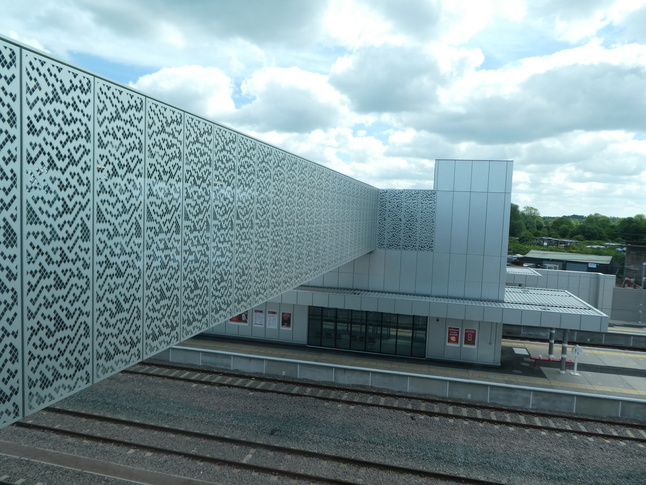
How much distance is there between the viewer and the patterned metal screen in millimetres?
5016

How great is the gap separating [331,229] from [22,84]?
38.3 ft

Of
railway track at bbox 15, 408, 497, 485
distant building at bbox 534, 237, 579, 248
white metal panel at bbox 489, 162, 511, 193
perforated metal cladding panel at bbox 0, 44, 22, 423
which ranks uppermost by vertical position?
white metal panel at bbox 489, 162, 511, 193

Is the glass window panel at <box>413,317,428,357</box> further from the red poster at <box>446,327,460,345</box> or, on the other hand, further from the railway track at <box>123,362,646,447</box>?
the railway track at <box>123,362,646,447</box>

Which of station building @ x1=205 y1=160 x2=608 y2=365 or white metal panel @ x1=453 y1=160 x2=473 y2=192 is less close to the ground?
white metal panel @ x1=453 y1=160 x2=473 y2=192

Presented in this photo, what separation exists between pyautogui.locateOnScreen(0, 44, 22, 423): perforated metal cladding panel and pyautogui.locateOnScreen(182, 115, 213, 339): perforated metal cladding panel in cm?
317

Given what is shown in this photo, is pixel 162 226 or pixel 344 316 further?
pixel 344 316

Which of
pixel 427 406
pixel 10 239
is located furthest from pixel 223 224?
pixel 427 406

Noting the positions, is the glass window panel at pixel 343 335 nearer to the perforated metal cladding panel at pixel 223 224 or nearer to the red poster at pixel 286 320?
the red poster at pixel 286 320

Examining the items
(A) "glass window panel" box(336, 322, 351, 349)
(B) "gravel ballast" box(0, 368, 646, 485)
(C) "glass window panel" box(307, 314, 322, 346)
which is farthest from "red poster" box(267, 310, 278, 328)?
(B) "gravel ballast" box(0, 368, 646, 485)

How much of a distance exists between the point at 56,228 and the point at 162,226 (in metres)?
2.04

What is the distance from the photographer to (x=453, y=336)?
2097cm

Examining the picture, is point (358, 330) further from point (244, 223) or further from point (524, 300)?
point (244, 223)

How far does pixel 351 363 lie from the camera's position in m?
19.8

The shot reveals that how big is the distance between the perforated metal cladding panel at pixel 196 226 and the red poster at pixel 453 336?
14574mm
